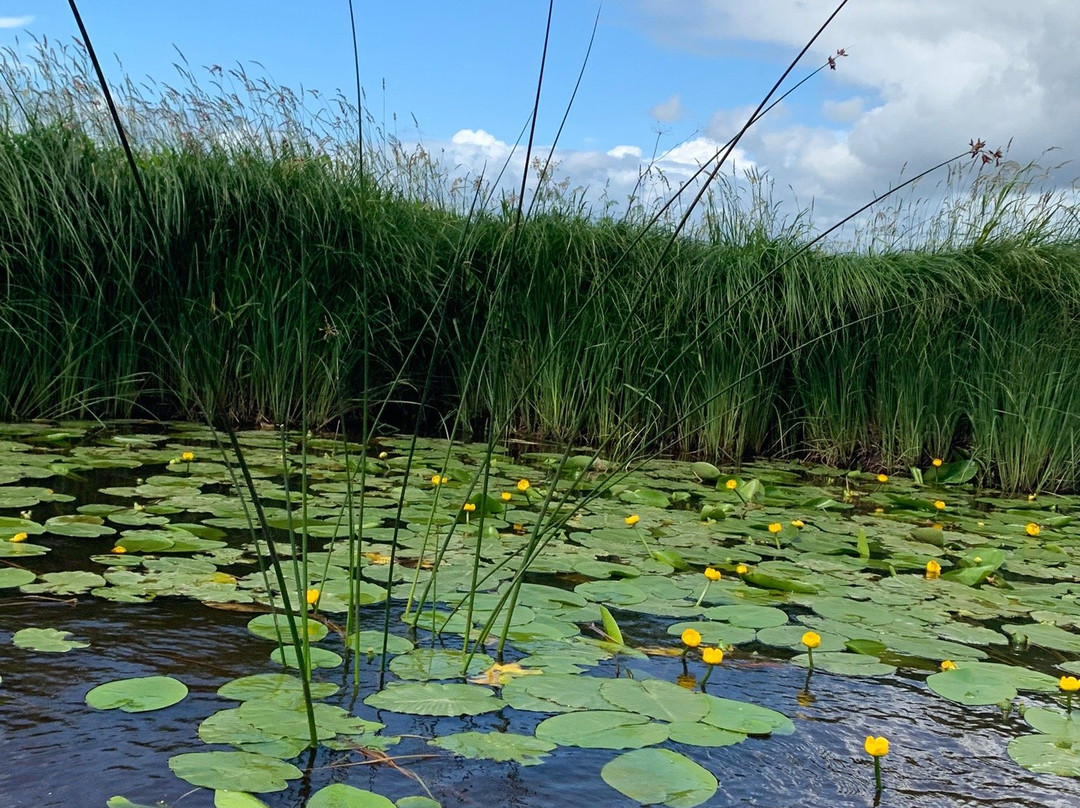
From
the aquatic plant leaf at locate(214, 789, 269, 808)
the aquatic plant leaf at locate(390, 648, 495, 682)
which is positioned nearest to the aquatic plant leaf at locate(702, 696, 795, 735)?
the aquatic plant leaf at locate(390, 648, 495, 682)

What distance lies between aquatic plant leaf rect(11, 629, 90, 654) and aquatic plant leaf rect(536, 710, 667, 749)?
769 millimetres

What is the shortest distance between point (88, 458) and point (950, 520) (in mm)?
2941

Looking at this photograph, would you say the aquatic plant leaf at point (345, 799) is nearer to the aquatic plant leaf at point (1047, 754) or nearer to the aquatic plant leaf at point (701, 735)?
the aquatic plant leaf at point (701, 735)

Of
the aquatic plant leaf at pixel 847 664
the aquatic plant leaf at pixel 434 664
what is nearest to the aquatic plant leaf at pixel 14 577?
the aquatic plant leaf at pixel 434 664

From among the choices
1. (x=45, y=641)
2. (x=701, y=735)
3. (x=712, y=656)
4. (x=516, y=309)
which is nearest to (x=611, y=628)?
(x=712, y=656)

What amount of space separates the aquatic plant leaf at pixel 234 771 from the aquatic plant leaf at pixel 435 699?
0.66 ft

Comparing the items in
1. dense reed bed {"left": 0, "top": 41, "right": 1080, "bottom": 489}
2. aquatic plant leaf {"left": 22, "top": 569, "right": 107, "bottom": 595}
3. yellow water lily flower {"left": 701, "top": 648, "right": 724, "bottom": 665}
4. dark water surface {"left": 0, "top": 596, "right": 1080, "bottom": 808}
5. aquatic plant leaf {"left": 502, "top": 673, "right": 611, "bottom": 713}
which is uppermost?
dense reed bed {"left": 0, "top": 41, "right": 1080, "bottom": 489}

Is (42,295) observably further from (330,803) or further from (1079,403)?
(1079,403)

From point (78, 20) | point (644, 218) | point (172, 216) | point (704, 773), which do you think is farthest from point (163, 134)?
point (704, 773)

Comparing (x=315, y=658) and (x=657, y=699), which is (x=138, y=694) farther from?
(x=657, y=699)

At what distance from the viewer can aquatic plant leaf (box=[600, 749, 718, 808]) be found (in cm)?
107

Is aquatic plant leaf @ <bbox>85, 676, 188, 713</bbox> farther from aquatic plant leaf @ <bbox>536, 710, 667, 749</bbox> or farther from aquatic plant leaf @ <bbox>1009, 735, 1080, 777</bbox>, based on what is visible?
aquatic plant leaf @ <bbox>1009, 735, 1080, 777</bbox>

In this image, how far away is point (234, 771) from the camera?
104 centimetres

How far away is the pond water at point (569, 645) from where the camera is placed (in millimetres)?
1127
